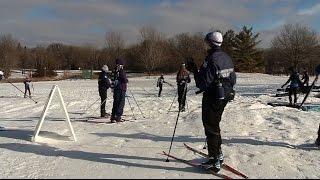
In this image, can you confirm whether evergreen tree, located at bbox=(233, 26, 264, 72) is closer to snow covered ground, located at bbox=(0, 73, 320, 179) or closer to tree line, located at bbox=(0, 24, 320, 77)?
tree line, located at bbox=(0, 24, 320, 77)

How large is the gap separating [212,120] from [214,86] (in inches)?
21.4

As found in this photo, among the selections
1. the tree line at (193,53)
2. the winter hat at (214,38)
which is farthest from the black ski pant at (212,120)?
the tree line at (193,53)

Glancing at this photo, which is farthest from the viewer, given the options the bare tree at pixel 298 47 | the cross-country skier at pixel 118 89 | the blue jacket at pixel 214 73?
the bare tree at pixel 298 47

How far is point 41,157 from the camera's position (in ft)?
26.1

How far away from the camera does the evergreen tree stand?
7850 cm

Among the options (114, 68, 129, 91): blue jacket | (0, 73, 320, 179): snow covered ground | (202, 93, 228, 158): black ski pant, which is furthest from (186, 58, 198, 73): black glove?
(114, 68, 129, 91): blue jacket

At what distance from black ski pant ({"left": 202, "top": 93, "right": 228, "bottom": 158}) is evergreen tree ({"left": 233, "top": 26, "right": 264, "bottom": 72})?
7202 cm

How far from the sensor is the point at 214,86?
6.58 m

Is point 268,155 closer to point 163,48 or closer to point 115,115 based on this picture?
point 115,115

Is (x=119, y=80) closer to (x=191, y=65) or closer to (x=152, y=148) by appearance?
(x=152, y=148)

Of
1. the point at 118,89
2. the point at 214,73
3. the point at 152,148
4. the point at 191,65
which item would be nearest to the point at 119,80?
the point at 118,89

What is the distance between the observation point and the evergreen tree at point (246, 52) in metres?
78.5

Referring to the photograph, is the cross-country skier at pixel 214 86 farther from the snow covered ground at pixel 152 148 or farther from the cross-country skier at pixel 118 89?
the cross-country skier at pixel 118 89

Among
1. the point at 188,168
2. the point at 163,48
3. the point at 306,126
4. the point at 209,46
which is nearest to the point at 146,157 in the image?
the point at 188,168
